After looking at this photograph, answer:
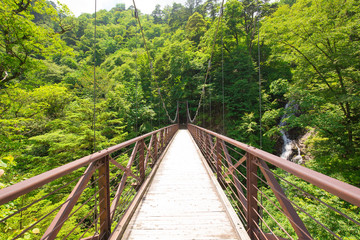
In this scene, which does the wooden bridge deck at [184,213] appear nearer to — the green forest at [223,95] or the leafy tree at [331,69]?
the green forest at [223,95]

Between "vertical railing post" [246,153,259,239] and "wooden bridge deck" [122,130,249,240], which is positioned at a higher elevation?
"vertical railing post" [246,153,259,239]

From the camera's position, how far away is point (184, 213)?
1.88 m

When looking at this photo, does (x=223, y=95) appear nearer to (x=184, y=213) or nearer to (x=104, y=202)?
(x=184, y=213)

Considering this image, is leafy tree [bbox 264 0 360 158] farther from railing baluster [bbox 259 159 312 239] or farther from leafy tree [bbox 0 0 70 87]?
leafy tree [bbox 0 0 70 87]

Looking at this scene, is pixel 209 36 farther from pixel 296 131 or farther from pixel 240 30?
pixel 296 131

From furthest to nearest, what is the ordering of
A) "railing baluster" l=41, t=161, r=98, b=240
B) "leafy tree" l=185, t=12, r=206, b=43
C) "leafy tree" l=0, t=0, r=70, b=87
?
1. "leafy tree" l=185, t=12, r=206, b=43
2. "leafy tree" l=0, t=0, r=70, b=87
3. "railing baluster" l=41, t=161, r=98, b=240

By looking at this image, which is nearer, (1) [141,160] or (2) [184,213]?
(2) [184,213]

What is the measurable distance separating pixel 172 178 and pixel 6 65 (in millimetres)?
5249

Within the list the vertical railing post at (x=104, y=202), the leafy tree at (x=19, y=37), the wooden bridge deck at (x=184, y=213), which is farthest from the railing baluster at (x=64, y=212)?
the leafy tree at (x=19, y=37)

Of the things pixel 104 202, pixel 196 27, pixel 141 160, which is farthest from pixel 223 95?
pixel 196 27

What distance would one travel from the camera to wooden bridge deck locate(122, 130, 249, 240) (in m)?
1.54

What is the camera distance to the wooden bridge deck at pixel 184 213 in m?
1.54

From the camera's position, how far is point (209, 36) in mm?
15891

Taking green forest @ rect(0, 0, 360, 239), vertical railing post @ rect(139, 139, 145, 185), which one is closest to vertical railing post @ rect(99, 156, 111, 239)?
green forest @ rect(0, 0, 360, 239)
